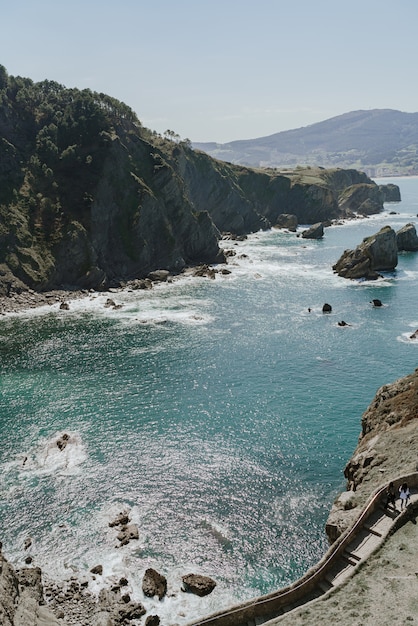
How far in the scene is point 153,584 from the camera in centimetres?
3800

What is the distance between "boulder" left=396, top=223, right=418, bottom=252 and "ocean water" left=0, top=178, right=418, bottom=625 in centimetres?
6854

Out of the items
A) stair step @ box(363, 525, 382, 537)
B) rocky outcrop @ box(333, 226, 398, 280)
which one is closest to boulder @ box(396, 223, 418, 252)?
rocky outcrop @ box(333, 226, 398, 280)

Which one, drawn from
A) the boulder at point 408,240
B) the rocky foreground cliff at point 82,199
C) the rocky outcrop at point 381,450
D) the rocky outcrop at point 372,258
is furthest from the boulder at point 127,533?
the boulder at point 408,240

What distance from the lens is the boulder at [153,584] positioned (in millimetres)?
37594

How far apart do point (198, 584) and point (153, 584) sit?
11.3 ft

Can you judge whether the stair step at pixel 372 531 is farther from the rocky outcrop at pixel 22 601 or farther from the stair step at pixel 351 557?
the rocky outcrop at pixel 22 601

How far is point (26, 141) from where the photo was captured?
147 meters

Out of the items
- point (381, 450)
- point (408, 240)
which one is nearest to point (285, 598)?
point (381, 450)

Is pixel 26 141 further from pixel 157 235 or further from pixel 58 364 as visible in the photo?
pixel 58 364

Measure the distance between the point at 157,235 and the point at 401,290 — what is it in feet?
228

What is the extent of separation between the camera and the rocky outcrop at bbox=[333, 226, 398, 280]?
137000 mm

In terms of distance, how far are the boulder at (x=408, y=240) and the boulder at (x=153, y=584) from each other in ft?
524

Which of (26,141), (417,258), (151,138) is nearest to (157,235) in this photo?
(26,141)

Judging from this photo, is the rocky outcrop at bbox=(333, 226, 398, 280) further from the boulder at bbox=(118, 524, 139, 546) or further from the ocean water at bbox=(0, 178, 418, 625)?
the boulder at bbox=(118, 524, 139, 546)
